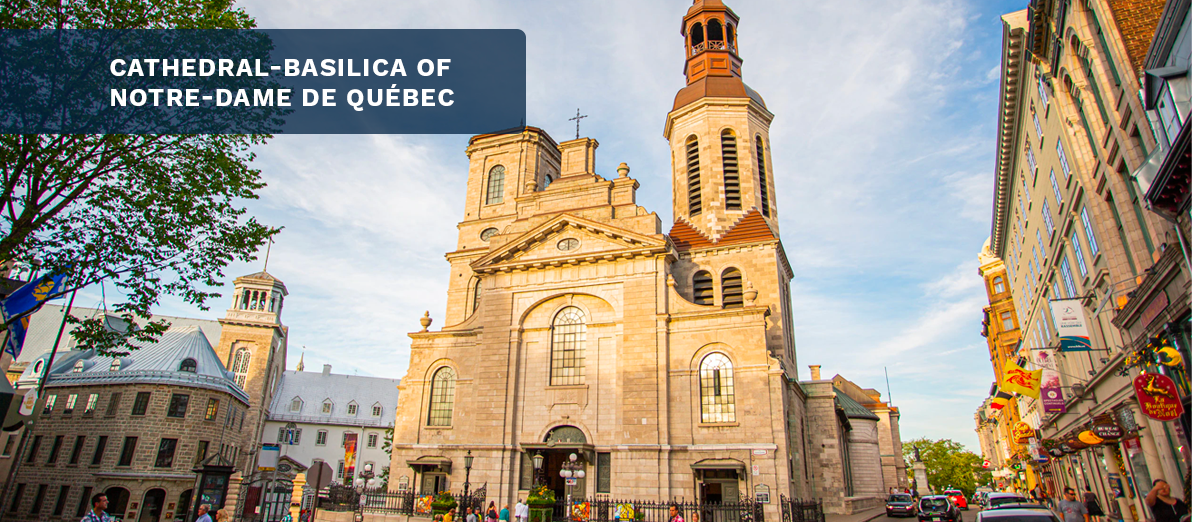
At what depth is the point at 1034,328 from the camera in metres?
34.9

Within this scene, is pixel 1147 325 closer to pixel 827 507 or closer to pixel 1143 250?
pixel 1143 250

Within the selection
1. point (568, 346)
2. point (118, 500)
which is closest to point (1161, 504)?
point (568, 346)

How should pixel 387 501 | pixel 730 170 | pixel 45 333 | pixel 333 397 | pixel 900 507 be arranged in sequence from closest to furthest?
pixel 387 501
pixel 730 170
pixel 900 507
pixel 45 333
pixel 333 397

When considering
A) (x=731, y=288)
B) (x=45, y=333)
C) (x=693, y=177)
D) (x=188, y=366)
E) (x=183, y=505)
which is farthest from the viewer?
(x=45, y=333)

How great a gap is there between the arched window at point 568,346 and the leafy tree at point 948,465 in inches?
2946

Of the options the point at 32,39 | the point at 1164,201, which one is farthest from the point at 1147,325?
the point at 32,39

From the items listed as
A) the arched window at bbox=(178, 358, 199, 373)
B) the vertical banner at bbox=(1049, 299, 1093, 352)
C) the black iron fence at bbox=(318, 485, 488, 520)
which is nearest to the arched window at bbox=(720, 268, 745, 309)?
the vertical banner at bbox=(1049, 299, 1093, 352)

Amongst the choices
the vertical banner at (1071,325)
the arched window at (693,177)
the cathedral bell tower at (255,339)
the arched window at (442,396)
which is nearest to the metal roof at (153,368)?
the cathedral bell tower at (255,339)

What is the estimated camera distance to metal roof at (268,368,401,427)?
61656 millimetres

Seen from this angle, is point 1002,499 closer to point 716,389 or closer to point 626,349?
point 716,389

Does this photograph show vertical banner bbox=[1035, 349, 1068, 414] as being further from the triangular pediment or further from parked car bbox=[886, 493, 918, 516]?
the triangular pediment

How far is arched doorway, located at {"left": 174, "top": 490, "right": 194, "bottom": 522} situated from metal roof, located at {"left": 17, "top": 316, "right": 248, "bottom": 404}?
6.44 metres

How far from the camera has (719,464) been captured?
24812mm

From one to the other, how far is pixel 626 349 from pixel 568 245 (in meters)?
6.09
